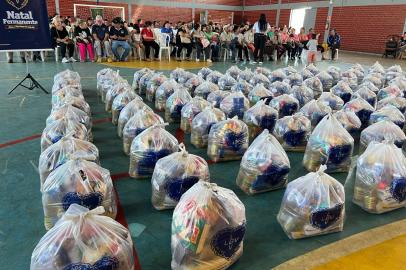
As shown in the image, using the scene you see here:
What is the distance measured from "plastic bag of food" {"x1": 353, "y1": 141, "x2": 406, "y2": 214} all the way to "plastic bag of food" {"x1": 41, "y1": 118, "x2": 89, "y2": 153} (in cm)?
239

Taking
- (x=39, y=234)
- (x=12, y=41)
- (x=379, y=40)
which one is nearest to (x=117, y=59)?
(x=12, y=41)

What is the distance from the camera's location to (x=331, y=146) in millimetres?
2805

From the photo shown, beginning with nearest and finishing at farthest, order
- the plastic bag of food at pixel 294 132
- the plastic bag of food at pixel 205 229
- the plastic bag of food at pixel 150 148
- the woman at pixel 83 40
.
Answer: the plastic bag of food at pixel 205 229, the plastic bag of food at pixel 150 148, the plastic bag of food at pixel 294 132, the woman at pixel 83 40

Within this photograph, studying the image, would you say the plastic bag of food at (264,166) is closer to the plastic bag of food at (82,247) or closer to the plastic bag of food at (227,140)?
the plastic bag of food at (227,140)

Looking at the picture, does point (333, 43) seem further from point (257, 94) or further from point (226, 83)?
point (257, 94)

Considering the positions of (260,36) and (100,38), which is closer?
(100,38)

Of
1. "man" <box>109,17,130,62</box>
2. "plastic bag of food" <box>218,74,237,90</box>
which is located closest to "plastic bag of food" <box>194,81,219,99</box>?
"plastic bag of food" <box>218,74,237,90</box>

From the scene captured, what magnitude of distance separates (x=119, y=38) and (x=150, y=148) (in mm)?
8829

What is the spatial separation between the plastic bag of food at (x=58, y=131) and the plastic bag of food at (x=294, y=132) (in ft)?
6.71

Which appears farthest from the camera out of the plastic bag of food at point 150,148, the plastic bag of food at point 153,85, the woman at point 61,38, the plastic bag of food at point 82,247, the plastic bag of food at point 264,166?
the woman at point 61,38

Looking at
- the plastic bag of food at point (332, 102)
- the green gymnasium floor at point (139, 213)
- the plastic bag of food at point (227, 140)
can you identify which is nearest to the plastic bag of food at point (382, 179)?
the green gymnasium floor at point (139, 213)

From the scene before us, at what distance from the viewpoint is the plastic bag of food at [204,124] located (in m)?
3.32

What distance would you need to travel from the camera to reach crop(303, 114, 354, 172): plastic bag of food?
9.24ft

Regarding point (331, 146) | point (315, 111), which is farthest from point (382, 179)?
point (315, 111)
